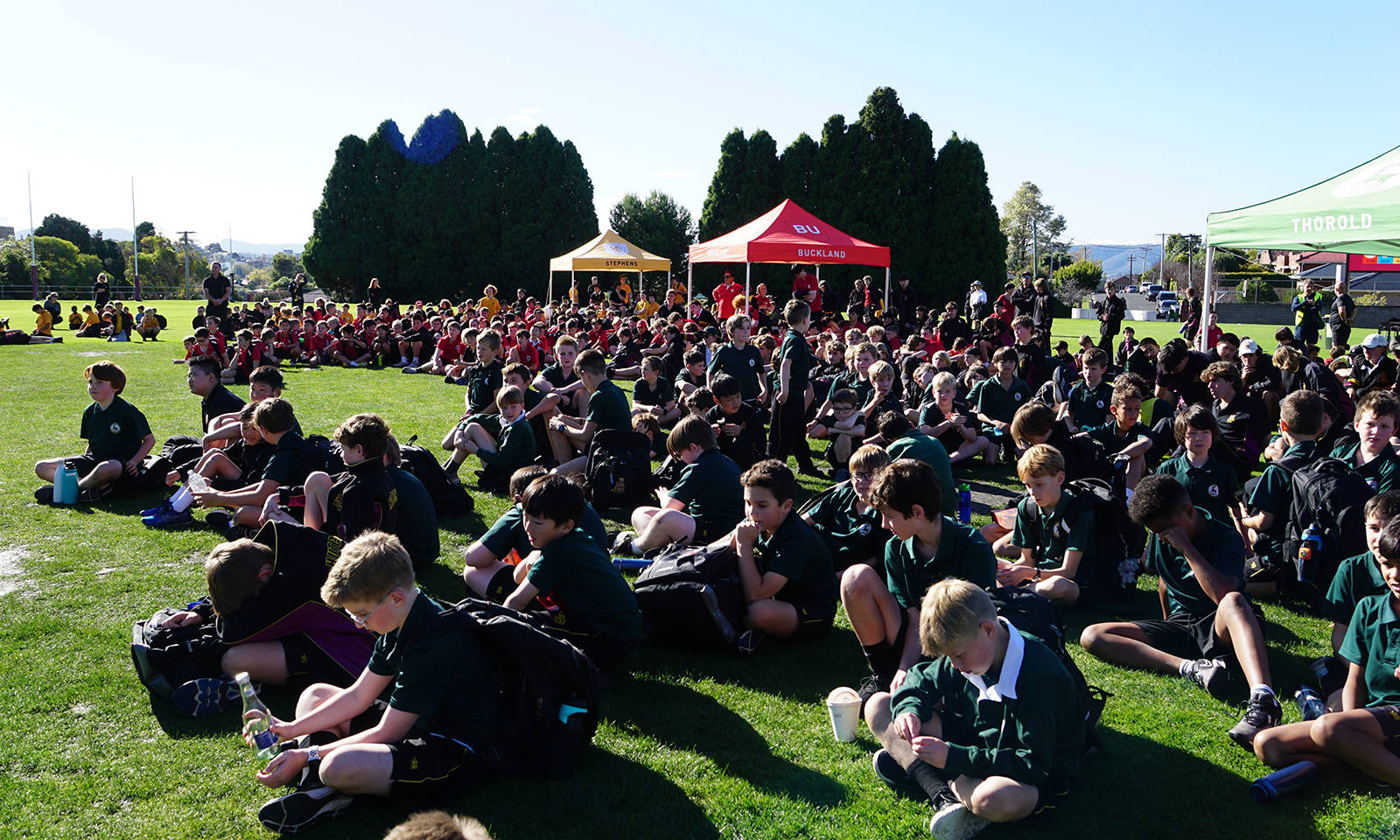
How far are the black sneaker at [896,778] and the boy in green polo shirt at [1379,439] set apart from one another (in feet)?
11.7

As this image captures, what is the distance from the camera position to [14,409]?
1275 centimetres

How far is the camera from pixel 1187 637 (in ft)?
15.9

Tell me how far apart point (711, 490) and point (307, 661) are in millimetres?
2792

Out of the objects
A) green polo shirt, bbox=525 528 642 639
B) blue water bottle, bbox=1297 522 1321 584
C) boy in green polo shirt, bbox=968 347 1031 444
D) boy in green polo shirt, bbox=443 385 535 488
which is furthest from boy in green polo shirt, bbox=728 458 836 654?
boy in green polo shirt, bbox=968 347 1031 444

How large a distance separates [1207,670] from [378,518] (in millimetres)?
4627

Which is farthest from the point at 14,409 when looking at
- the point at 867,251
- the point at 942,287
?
the point at 942,287

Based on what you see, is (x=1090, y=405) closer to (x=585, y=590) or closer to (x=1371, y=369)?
(x=1371, y=369)

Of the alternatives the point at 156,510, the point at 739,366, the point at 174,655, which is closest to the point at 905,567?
the point at 174,655

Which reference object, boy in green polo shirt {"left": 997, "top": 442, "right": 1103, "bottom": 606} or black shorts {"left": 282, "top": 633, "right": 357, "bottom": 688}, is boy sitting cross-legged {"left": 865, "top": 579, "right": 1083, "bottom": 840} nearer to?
boy in green polo shirt {"left": 997, "top": 442, "right": 1103, "bottom": 606}

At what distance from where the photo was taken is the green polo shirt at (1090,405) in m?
8.96

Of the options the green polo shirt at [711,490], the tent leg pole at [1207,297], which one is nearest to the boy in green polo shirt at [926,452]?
the green polo shirt at [711,490]

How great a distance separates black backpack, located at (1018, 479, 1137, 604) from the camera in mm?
5512

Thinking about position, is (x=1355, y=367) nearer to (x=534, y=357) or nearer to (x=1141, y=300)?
(x=534, y=357)

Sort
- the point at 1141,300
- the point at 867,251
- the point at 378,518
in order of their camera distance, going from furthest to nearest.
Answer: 1. the point at 1141,300
2. the point at 867,251
3. the point at 378,518
